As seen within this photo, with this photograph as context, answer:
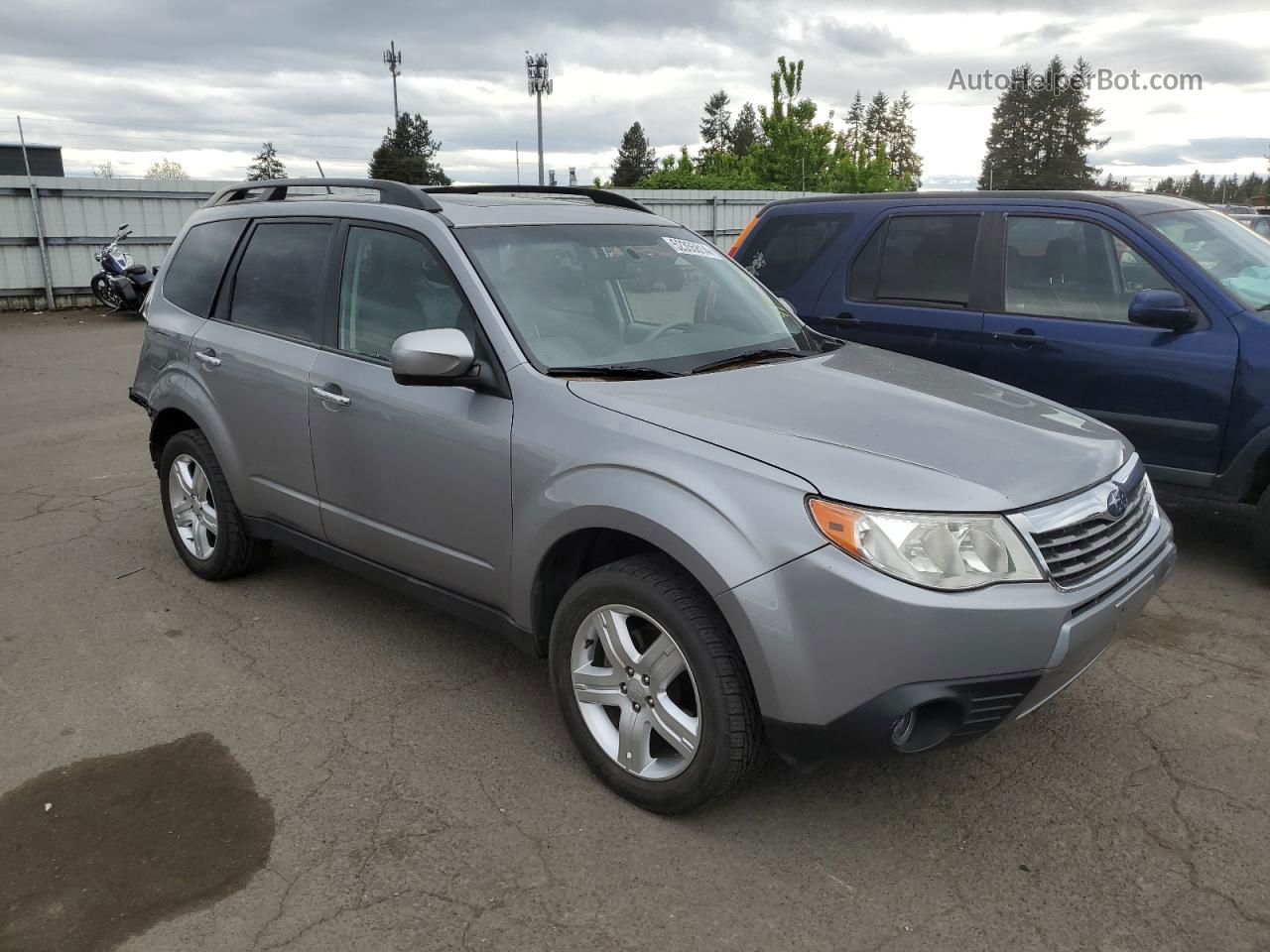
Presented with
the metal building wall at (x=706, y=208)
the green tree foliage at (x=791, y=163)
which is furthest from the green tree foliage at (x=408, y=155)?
the metal building wall at (x=706, y=208)

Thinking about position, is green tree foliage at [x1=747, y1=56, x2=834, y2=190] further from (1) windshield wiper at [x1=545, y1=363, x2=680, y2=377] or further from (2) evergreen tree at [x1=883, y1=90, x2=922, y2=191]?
(2) evergreen tree at [x1=883, y1=90, x2=922, y2=191]

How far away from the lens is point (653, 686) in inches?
114

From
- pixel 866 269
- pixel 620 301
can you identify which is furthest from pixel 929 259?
pixel 620 301

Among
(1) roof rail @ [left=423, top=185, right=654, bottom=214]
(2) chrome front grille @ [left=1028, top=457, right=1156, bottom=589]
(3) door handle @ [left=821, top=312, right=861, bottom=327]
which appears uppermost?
(1) roof rail @ [left=423, top=185, right=654, bottom=214]

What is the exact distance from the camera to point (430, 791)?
3.14 meters

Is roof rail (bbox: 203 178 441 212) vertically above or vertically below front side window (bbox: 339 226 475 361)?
above

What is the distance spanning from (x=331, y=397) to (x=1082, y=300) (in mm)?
3763

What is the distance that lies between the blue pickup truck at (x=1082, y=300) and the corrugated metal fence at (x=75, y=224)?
48.4ft

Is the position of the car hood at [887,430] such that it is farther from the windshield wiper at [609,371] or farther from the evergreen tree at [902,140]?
the evergreen tree at [902,140]

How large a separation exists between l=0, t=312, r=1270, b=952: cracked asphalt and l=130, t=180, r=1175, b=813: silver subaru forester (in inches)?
12.1

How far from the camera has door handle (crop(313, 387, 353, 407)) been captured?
12.4 feet

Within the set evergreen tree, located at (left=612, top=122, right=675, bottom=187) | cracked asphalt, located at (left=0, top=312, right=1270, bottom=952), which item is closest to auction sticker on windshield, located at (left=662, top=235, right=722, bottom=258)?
cracked asphalt, located at (left=0, top=312, right=1270, bottom=952)

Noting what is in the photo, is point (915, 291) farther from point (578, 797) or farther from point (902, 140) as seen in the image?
point (902, 140)

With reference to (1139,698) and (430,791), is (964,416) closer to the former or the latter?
(1139,698)
